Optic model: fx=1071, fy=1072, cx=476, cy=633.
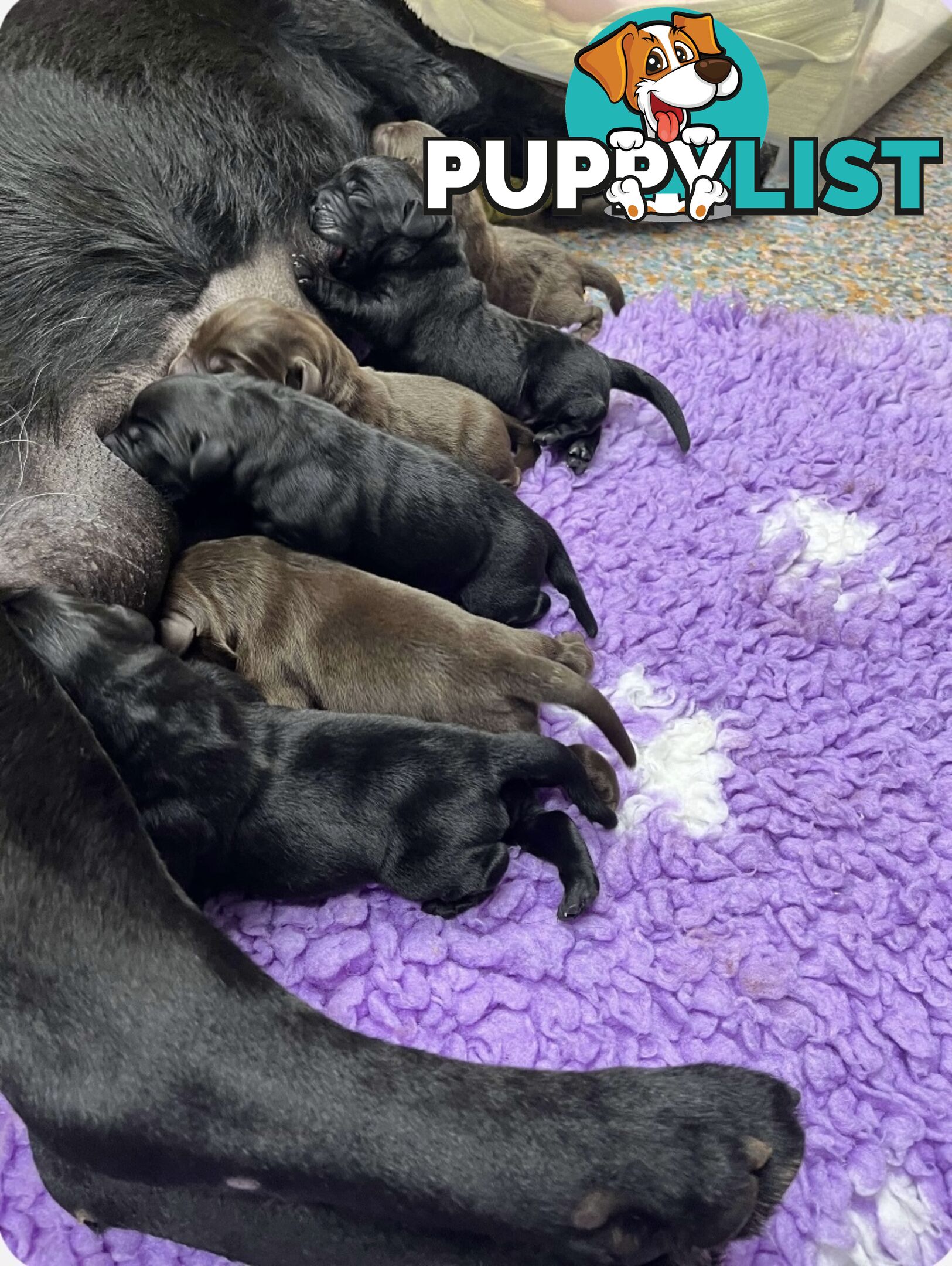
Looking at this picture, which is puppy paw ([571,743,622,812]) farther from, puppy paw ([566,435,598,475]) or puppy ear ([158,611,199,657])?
puppy paw ([566,435,598,475])

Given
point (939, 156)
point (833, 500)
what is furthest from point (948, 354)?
point (939, 156)

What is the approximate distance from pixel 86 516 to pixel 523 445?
2.37ft

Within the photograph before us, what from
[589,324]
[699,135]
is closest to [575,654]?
[589,324]

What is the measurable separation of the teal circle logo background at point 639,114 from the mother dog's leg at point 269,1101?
203 cm

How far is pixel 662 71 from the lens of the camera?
2408mm

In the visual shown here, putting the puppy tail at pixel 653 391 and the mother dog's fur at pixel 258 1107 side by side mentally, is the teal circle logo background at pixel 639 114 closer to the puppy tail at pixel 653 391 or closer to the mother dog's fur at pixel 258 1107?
the puppy tail at pixel 653 391

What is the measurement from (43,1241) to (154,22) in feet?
5.59

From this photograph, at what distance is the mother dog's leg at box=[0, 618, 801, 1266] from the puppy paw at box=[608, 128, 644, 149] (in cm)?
206

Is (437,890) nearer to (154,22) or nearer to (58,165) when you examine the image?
(58,165)

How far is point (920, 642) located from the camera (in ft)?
4.95

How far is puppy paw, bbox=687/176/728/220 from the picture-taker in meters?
2.55

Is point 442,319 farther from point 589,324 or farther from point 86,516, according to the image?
point 86,516

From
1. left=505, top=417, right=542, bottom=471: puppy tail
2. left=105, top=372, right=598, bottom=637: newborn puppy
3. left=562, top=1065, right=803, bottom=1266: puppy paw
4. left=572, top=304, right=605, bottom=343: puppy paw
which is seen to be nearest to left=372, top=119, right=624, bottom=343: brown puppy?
left=572, top=304, right=605, bottom=343: puppy paw

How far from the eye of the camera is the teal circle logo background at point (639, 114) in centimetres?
240
